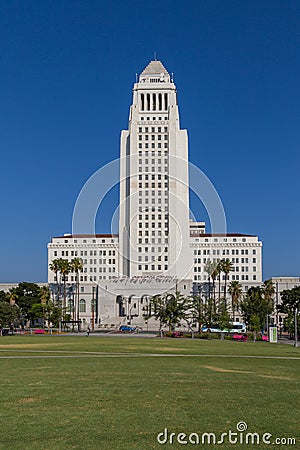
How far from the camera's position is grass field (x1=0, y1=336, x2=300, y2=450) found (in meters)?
14.0

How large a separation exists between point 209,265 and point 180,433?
125 m

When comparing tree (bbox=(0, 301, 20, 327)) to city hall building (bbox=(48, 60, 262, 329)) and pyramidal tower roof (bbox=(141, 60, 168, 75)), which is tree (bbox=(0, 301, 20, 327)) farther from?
pyramidal tower roof (bbox=(141, 60, 168, 75))

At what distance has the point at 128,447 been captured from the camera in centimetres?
1305

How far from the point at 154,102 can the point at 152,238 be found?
37.3 metres

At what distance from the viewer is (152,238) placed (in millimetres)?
144125

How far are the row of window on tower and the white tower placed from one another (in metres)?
2.20

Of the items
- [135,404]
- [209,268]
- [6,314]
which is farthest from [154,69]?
[135,404]

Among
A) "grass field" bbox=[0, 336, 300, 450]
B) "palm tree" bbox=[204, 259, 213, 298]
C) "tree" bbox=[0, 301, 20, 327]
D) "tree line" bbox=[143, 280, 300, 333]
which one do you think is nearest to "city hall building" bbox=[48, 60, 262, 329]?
"palm tree" bbox=[204, 259, 213, 298]

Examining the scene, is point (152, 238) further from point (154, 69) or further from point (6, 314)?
point (6, 314)

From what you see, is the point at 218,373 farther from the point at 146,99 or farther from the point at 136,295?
the point at 146,99

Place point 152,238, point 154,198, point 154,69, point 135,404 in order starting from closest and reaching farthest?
point 135,404
point 152,238
point 154,198
point 154,69

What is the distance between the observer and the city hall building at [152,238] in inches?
5359

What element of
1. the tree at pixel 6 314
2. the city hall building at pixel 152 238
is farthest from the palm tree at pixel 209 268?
the tree at pixel 6 314

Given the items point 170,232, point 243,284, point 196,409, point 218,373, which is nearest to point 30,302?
point 170,232
